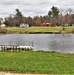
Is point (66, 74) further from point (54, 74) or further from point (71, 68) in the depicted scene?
point (71, 68)

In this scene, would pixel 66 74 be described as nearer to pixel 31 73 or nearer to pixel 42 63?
pixel 31 73

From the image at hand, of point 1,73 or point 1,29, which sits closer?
point 1,73

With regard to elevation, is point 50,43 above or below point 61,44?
below

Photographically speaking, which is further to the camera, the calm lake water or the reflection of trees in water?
the reflection of trees in water

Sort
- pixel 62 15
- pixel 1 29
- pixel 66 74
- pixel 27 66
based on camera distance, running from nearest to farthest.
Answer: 1. pixel 66 74
2. pixel 27 66
3. pixel 1 29
4. pixel 62 15

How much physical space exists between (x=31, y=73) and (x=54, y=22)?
171 m

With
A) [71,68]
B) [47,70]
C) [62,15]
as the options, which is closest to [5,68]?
[47,70]

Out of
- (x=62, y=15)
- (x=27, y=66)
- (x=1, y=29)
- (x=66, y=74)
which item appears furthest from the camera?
(x=62, y=15)

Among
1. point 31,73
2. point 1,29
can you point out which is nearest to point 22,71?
point 31,73

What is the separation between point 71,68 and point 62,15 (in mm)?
162908

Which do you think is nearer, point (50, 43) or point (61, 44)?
point (61, 44)

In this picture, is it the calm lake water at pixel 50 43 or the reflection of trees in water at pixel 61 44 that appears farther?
the reflection of trees in water at pixel 61 44

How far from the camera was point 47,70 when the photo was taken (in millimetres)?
20156

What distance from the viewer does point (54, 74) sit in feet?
62.9
